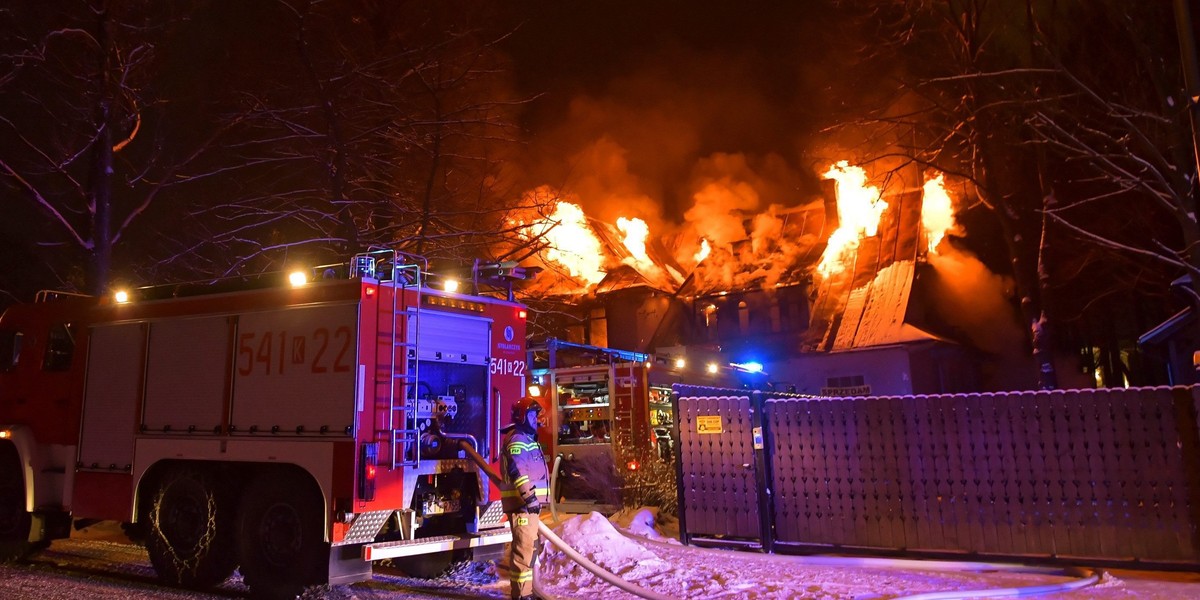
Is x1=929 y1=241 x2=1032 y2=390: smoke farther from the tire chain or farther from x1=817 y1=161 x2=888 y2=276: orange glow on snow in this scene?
the tire chain

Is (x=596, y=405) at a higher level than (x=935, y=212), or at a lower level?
lower

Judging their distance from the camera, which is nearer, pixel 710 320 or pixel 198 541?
pixel 198 541

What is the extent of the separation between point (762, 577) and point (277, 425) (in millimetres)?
4645

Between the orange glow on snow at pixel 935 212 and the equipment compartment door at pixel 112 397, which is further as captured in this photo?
the orange glow on snow at pixel 935 212

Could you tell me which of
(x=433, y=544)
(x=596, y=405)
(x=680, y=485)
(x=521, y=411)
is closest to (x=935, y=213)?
(x=596, y=405)

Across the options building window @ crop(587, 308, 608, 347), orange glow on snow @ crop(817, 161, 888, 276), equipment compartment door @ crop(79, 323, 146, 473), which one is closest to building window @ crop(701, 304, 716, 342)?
orange glow on snow @ crop(817, 161, 888, 276)

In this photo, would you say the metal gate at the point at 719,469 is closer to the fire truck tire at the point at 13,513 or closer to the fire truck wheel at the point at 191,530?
the fire truck wheel at the point at 191,530

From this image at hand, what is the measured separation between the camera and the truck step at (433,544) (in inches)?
258

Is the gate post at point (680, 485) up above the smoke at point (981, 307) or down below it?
below

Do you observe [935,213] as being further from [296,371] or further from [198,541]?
[198,541]

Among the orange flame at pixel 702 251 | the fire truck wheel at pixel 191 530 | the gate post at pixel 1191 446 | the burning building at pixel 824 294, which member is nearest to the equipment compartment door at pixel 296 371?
the fire truck wheel at pixel 191 530

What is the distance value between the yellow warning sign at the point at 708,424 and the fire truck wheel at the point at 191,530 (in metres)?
5.11

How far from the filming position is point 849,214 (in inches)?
1121

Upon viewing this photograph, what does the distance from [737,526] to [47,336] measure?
27.2 feet
